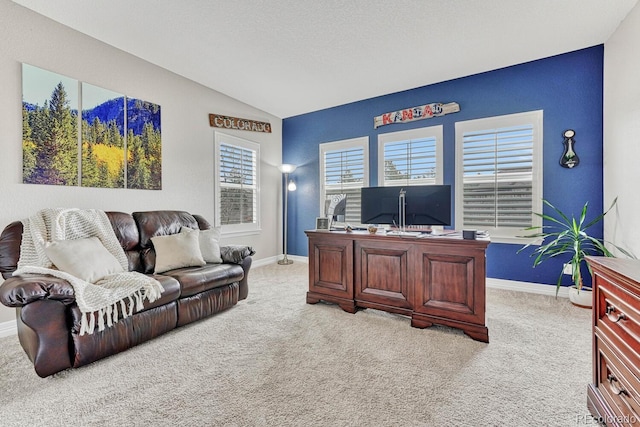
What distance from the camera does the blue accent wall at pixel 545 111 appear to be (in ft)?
10.6

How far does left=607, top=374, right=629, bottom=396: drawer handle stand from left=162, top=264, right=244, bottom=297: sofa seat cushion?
8.98 feet

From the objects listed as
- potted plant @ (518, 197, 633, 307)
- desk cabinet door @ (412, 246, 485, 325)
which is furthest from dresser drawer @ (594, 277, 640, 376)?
potted plant @ (518, 197, 633, 307)

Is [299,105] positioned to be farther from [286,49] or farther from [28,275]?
[28,275]

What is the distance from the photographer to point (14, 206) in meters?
2.52

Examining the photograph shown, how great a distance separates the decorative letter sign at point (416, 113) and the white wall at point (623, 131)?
1.50m

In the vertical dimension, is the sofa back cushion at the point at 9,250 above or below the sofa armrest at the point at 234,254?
above

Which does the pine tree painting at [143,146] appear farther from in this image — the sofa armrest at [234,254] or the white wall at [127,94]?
the sofa armrest at [234,254]

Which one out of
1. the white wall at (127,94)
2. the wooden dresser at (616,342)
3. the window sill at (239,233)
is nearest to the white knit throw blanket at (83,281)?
the white wall at (127,94)

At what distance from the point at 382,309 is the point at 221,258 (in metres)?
1.77

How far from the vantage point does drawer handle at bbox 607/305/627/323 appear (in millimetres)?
1211

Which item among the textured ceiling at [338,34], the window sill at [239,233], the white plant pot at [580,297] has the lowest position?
the white plant pot at [580,297]

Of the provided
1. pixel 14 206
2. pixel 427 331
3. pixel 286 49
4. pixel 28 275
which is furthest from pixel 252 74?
pixel 427 331

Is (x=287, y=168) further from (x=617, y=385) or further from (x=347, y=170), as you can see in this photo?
(x=617, y=385)

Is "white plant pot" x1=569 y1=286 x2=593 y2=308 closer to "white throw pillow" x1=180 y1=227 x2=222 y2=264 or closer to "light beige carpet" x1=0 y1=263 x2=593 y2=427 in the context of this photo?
"light beige carpet" x1=0 y1=263 x2=593 y2=427
